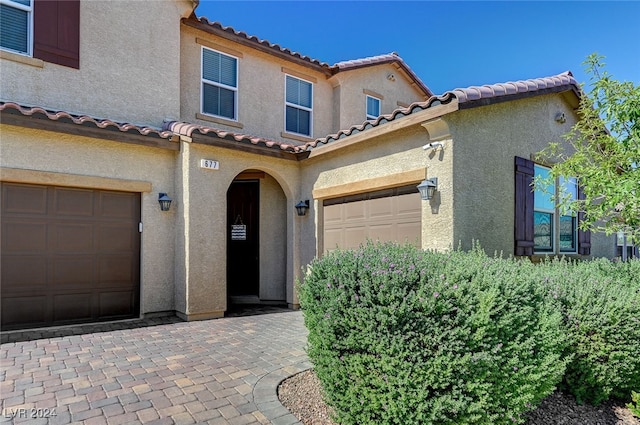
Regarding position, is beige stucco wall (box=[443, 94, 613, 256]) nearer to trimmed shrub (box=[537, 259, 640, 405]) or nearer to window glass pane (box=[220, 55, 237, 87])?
trimmed shrub (box=[537, 259, 640, 405])

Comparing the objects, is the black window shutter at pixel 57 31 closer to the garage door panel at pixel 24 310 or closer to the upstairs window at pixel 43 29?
the upstairs window at pixel 43 29

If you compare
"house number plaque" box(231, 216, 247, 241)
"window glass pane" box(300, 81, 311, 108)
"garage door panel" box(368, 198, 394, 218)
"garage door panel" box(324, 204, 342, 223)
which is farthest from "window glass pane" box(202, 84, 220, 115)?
"garage door panel" box(368, 198, 394, 218)

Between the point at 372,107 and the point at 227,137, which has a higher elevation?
the point at 372,107

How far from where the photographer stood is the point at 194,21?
33.1 feet

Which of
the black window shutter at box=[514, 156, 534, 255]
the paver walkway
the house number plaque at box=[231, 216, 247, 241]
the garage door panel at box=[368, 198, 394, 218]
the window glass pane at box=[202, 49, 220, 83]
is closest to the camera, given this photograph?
the paver walkway

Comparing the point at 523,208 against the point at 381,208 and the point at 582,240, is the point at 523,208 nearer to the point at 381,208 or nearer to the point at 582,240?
the point at 381,208

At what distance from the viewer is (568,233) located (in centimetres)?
970

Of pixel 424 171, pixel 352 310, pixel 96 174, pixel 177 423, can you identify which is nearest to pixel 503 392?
pixel 352 310

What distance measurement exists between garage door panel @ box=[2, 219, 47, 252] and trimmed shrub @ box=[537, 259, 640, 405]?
924cm

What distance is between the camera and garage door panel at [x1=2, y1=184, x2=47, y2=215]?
23.1ft

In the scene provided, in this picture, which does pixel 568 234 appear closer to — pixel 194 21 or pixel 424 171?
pixel 424 171

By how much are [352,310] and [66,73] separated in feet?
29.2

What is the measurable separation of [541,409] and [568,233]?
6.82 metres

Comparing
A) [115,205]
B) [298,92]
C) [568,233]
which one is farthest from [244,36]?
[568,233]
